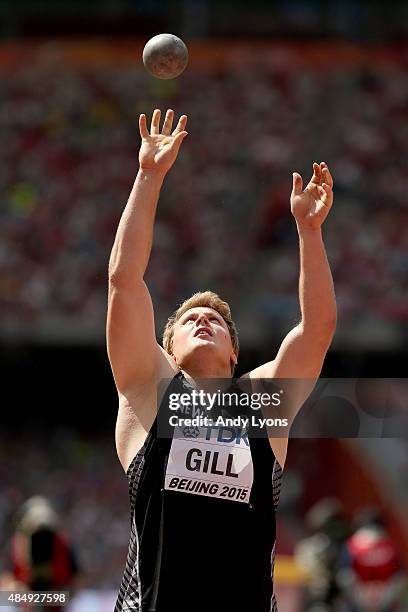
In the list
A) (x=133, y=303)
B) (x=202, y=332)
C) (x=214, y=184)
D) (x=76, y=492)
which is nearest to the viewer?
(x=133, y=303)

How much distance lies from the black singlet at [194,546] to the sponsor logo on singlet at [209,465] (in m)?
0.02

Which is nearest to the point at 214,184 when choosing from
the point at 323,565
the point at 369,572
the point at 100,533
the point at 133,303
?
the point at 100,533

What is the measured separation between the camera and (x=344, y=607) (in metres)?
9.18

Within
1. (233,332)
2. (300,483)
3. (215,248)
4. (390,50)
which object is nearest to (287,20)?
(390,50)

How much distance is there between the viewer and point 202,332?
4.00m

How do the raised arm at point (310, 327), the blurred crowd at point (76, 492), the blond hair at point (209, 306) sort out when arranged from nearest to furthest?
1. the raised arm at point (310, 327)
2. the blond hair at point (209, 306)
3. the blurred crowd at point (76, 492)

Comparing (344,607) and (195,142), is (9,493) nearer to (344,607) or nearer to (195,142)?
(195,142)

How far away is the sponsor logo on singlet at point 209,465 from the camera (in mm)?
3721

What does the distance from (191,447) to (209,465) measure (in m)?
0.08

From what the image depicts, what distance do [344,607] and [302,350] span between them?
18.7 feet

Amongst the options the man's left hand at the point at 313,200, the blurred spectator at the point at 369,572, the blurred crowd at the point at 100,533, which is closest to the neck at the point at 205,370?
the man's left hand at the point at 313,200

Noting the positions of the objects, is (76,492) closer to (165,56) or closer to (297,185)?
(165,56)

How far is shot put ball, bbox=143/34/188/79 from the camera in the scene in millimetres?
5035

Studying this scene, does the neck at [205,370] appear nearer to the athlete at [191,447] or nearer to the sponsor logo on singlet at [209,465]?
the athlete at [191,447]
